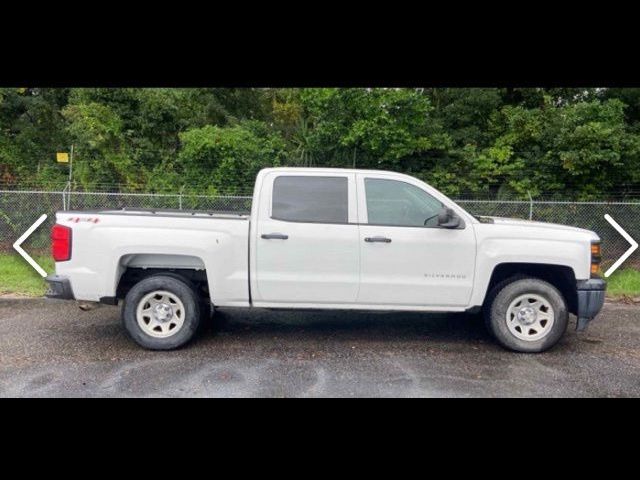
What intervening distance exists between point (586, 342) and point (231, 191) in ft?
25.3

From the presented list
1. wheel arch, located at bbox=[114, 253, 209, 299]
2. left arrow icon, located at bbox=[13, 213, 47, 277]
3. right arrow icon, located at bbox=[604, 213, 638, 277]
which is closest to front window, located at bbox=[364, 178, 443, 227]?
wheel arch, located at bbox=[114, 253, 209, 299]

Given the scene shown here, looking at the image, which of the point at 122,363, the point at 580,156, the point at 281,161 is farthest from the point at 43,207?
the point at 580,156

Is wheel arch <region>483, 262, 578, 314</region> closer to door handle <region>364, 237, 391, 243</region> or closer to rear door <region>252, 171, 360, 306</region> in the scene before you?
door handle <region>364, 237, 391, 243</region>

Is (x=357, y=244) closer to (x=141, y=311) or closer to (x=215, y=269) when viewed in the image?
(x=215, y=269)

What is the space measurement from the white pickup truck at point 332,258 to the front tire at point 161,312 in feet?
0.04

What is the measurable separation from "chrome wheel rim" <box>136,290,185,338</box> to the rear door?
2.96 ft

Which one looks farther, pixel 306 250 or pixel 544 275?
pixel 544 275

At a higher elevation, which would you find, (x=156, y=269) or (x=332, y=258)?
(x=332, y=258)

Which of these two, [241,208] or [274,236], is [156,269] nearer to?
[274,236]

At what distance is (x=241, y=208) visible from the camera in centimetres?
1009

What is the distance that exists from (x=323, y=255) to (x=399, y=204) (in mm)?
1032

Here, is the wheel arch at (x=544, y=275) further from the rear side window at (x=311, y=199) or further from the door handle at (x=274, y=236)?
the door handle at (x=274, y=236)

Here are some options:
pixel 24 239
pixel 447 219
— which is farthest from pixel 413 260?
pixel 24 239

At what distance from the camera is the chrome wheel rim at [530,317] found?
5008 mm
